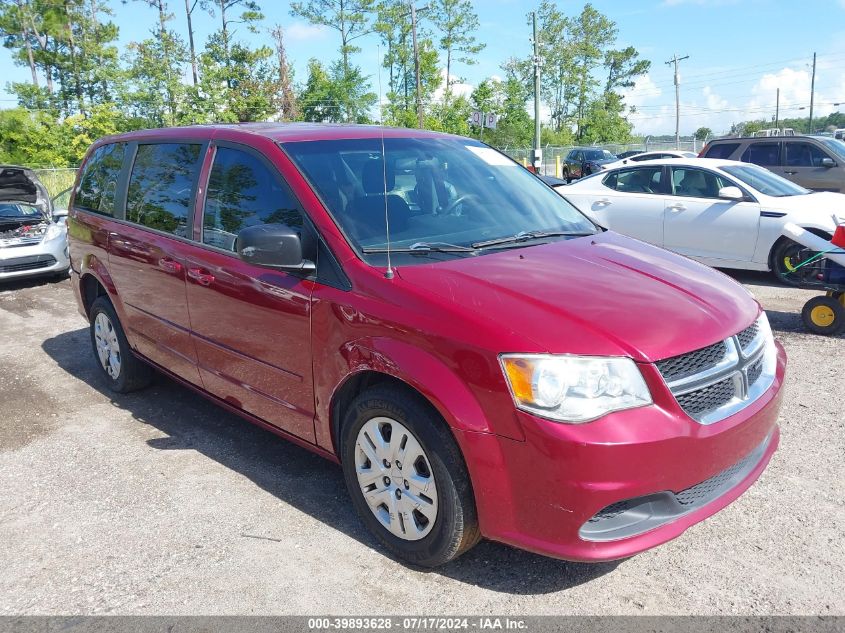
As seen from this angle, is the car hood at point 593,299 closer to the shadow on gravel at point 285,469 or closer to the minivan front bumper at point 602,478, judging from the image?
the minivan front bumper at point 602,478

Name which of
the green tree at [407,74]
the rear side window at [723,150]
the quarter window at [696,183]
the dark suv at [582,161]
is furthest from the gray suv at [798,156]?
the green tree at [407,74]

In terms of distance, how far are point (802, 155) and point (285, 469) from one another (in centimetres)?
1183

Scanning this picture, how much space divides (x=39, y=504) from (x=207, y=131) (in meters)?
2.29

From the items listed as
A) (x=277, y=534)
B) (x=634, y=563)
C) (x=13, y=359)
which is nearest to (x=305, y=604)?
(x=277, y=534)

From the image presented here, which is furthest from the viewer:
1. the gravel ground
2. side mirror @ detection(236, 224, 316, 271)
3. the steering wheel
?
the steering wheel

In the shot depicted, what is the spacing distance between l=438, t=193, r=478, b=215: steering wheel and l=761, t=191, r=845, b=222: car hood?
5904 millimetres

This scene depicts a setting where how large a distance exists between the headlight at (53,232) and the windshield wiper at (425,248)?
9.04 m

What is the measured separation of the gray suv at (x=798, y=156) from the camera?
12000 millimetres

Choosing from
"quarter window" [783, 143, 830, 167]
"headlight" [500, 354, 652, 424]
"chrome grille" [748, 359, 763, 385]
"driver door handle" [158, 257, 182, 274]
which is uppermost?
"quarter window" [783, 143, 830, 167]

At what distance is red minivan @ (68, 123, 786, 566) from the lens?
8.07 ft

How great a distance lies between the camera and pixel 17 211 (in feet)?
35.4

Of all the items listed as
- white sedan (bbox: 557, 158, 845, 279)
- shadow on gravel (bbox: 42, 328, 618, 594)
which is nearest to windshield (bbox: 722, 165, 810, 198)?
white sedan (bbox: 557, 158, 845, 279)

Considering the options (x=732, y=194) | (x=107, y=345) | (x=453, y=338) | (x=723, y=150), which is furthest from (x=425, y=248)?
(x=723, y=150)

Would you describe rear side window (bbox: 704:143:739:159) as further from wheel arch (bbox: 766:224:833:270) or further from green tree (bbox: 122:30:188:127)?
green tree (bbox: 122:30:188:127)
